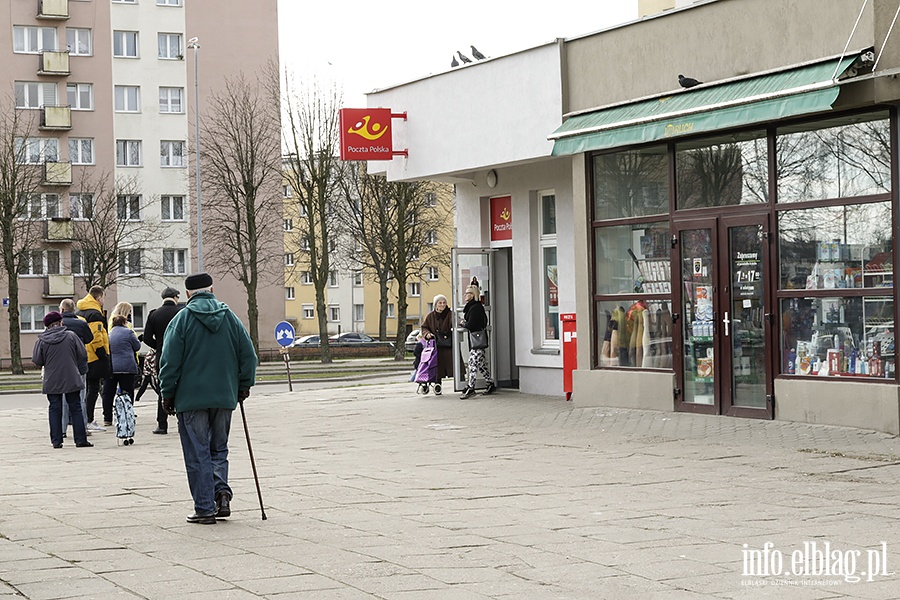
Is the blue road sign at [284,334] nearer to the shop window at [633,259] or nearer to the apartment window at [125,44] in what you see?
the shop window at [633,259]

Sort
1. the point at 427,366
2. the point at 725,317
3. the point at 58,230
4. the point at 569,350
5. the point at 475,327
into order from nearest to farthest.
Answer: the point at 725,317, the point at 569,350, the point at 475,327, the point at 427,366, the point at 58,230

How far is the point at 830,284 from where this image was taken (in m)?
14.7

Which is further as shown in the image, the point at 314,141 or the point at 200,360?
the point at 314,141

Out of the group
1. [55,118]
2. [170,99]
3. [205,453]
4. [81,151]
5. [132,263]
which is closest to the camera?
[205,453]

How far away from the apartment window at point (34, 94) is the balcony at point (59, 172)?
3.76 meters

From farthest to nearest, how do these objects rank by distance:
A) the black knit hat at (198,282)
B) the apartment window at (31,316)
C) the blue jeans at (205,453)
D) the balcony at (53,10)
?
the balcony at (53,10), the apartment window at (31,316), the black knit hat at (198,282), the blue jeans at (205,453)

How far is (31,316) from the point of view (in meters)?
64.1

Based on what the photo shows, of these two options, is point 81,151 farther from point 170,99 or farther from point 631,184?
point 631,184

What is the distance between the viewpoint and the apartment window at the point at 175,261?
66.8 meters

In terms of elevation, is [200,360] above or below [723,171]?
below

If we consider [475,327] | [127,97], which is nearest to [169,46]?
[127,97]

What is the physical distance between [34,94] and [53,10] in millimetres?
4392

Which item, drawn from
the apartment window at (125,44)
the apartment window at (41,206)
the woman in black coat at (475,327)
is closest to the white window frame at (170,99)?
the apartment window at (125,44)

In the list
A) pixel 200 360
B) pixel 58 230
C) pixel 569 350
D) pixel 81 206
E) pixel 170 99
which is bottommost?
pixel 569 350
